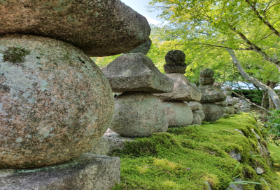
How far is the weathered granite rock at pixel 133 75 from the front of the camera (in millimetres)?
2531

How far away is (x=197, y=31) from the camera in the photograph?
7.80 metres

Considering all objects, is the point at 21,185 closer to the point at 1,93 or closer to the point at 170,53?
the point at 1,93

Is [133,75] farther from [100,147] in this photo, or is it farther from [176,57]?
[176,57]

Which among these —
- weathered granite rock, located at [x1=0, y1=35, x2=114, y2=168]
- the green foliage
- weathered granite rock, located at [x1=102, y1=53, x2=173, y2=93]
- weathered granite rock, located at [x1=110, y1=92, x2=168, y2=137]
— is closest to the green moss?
weathered granite rock, located at [x1=0, y1=35, x2=114, y2=168]

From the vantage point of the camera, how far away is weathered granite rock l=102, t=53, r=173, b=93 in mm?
2531

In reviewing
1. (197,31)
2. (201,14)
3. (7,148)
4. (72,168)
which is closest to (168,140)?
(72,168)

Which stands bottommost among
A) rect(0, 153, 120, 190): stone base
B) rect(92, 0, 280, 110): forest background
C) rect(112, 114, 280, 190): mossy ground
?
rect(112, 114, 280, 190): mossy ground

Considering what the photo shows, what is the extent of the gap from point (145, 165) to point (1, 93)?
1.51m

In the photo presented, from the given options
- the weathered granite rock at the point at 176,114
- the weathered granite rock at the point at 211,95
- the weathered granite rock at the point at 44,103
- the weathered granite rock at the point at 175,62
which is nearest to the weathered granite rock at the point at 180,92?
the weathered granite rock at the point at 176,114

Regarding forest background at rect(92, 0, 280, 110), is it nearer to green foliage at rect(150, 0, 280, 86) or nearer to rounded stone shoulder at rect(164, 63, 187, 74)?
green foliage at rect(150, 0, 280, 86)

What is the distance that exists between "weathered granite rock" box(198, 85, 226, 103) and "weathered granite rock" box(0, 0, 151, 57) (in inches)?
218

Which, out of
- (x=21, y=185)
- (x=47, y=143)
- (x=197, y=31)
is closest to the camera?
(x=21, y=185)

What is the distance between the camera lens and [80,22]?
1228mm

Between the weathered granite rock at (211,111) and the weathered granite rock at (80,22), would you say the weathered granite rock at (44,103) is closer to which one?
the weathered granite rock at (80,22)
